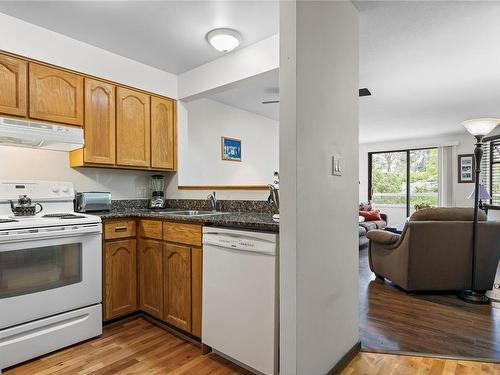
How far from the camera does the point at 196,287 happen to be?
2006 mm

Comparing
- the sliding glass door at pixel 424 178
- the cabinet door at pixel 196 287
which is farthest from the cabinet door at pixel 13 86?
the sliding glass door at pixel 424 178

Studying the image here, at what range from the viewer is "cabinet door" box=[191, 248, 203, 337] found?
6.51 ft

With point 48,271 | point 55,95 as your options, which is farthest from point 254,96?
point 48,271

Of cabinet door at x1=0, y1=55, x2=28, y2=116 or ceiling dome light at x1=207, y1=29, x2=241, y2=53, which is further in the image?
ceiling dome light at x1=207, y1=29, x2=241, y2=53

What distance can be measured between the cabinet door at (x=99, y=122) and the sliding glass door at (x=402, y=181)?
21.5 ft

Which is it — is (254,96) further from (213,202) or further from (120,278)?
(120,278)

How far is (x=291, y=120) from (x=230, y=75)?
1.61 m

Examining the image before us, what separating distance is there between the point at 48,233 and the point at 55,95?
1.19 m

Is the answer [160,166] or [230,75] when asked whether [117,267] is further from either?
[230,75]

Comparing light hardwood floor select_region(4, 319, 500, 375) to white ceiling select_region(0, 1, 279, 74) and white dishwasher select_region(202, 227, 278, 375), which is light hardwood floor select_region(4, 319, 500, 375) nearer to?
white dishwasher select_region(202, 227, 278, 375)

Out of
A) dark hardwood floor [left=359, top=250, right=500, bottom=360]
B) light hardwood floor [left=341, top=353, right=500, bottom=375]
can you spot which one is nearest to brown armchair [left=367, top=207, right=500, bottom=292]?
dark hardwood floor [left=359, top=250, right=500, bottom=360]

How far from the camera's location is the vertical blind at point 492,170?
5.51 meters

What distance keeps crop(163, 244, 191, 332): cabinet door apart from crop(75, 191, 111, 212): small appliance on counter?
88cm

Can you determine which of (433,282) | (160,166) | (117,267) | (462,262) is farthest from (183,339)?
(462,262)
